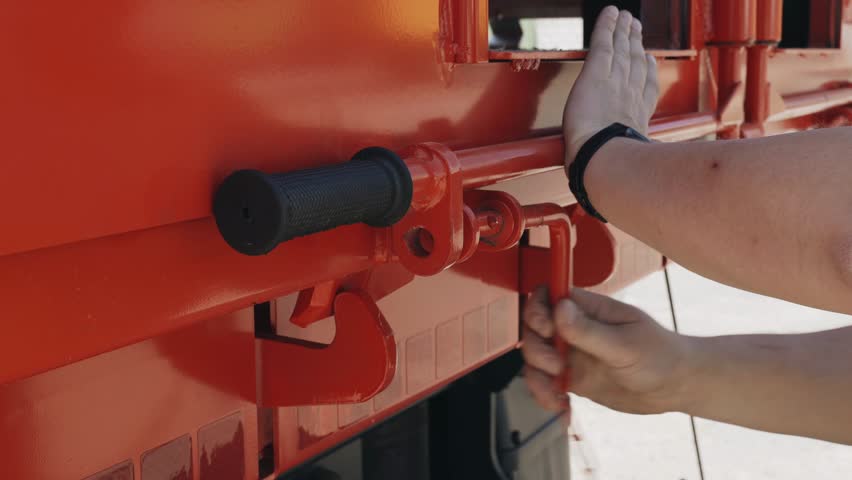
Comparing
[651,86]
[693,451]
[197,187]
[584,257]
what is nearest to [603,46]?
[651,86]

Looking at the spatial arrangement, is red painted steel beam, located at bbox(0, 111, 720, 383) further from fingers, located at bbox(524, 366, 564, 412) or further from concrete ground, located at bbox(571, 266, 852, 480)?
concrete ground, located at bbox(571, 266, 852, 480)

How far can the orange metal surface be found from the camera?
0.57 m

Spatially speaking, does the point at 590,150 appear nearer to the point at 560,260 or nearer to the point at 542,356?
the point at 560,260

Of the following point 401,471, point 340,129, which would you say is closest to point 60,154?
point 340,129

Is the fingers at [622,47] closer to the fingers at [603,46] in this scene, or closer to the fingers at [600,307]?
the fingers at [603,46]

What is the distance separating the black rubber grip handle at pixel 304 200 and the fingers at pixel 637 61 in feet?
1.75

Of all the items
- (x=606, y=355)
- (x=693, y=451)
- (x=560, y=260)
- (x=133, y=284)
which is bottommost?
(x=693, y=451)

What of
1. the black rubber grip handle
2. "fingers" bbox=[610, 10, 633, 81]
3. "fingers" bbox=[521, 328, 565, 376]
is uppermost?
"fingers" bbox=[610, 10, 633, 81]

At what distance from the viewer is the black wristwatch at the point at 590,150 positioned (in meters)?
1.04

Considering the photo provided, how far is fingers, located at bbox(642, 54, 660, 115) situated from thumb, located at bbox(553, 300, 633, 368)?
30 cm

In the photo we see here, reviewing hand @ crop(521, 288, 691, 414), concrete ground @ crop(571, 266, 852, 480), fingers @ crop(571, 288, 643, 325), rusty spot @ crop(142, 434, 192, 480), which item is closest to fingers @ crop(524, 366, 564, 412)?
hand @ crop(521, 288, 691, 414)

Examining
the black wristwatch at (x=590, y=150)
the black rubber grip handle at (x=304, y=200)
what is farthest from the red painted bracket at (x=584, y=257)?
the black rubber grip handle at (x=304, y=200)

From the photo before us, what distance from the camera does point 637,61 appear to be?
121 centimetres

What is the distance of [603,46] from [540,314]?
0.36m
